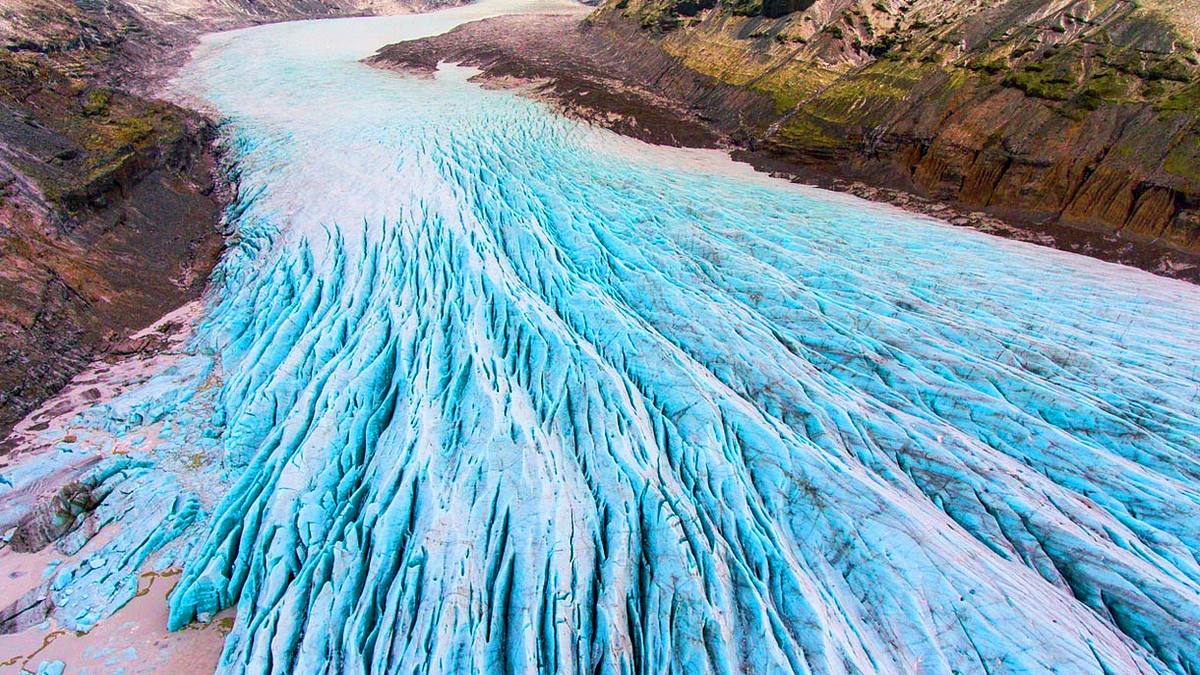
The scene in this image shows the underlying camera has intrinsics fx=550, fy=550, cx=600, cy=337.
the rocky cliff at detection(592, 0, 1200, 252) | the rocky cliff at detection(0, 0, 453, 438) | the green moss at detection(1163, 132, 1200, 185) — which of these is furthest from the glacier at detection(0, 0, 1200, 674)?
the green moss at detection(1163, 132, 1200, 185)

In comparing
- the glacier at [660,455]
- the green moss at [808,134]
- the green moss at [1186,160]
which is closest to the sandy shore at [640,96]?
the green moss at [808,134]

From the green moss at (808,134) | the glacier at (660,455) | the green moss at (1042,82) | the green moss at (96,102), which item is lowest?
the glacier at (660,455)

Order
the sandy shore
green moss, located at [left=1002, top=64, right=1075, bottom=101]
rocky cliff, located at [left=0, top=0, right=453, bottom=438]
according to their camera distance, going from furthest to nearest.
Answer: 1. green moss, located at [left=1002, top=64, right=1075, bottom=101]
2. the sandy shore
3. rocky cliff, located at [left=0, top=0, right=453, bottom=438]

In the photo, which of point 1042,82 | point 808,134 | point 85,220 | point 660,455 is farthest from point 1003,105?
point 85,220

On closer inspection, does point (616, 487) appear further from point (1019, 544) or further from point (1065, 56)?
point (1065, 56)

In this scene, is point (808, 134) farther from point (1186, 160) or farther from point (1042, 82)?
point (1186, 160)

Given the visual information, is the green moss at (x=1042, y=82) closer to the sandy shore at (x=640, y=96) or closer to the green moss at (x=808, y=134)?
the sandy shore at (x=640, y=96)

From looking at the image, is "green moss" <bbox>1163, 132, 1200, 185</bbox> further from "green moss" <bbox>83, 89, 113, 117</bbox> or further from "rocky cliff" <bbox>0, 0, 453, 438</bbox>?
"green moss" <bbox>83, 89, 113, 117</bbox>
